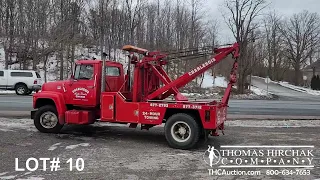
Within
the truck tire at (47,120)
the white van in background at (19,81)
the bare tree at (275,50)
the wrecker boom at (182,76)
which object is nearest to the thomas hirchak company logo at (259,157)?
the wrecker boom at (182,76)

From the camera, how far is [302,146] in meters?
9.56

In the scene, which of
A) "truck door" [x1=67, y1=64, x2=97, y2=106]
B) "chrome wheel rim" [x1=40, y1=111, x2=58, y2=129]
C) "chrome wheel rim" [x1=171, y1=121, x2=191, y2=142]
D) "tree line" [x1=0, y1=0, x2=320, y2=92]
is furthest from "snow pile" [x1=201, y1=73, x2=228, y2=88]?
"chrome wheel rim" [x1=171, y1=121, x2=191, y2=142]

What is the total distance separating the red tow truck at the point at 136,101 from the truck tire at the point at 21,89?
1882 centimetres

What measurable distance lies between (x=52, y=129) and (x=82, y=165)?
3.90 m

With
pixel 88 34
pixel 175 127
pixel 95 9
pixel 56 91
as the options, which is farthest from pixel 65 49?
pixel 175 127

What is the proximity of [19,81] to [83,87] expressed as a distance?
2037cm

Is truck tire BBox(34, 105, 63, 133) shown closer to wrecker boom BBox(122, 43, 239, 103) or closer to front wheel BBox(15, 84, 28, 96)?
wrecker boom BBox(122, 43, 239, 103)

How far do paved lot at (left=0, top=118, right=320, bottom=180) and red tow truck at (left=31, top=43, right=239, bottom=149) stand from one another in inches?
20.6

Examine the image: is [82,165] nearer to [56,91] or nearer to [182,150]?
[182,150]

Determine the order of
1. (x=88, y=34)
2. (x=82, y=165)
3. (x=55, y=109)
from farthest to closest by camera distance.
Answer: (x=88, y=34), (x=55, y=109), (x=82, y=165)

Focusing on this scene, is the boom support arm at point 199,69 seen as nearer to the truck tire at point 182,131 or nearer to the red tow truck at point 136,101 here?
the red tow truck at point 136,101

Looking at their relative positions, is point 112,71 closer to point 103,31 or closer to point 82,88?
point 82,88

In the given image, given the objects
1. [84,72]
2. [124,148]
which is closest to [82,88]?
[84,72]

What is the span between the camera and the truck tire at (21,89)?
28422 millimetres
